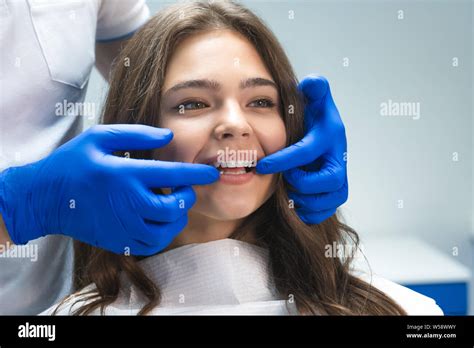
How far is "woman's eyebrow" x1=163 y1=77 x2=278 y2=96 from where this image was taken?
1.18 metres

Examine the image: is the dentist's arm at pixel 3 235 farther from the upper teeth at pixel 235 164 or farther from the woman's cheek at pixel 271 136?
the woman's cheek at pixel 271 136

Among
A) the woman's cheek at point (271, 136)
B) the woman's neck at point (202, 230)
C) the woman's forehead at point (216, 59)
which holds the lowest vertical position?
the woman's neck at point (202, 230)

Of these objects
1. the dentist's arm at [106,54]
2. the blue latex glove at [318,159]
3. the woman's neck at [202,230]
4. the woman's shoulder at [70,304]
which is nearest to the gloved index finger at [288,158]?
the blue latex glove at [318,159]

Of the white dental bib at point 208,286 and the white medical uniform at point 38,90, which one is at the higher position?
the white medical uniform at point 38,90

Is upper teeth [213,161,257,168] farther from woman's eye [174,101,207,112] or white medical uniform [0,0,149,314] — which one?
white medical uniform [0,0,149,314]

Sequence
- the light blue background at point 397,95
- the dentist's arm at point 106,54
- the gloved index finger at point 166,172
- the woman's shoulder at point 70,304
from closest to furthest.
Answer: the gloved index finger at point 166,172 → the woman's shoulder at point 70,304 → the light blue background at point 397,95 → the dentist's arm at point 106,54

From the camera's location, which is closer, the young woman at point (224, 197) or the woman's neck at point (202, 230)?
the young woman at point (224, 197)

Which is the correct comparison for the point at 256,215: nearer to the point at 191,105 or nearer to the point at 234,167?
the point at 234,167

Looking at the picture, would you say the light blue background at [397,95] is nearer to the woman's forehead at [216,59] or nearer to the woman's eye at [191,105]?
the woman's forehead at [216,59]

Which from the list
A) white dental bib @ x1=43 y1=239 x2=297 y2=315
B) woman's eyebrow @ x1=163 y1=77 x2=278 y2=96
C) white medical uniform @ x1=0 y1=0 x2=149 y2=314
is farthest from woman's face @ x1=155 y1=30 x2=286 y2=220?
white medical uniform @ x1=0 y1=0 x2=149 y2=314

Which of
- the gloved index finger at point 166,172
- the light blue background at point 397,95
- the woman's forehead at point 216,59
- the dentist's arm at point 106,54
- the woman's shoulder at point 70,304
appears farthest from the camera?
the dentist's arm at point 106,54

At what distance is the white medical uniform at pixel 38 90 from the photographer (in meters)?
1.28

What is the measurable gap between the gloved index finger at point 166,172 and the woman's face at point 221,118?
85 mm
